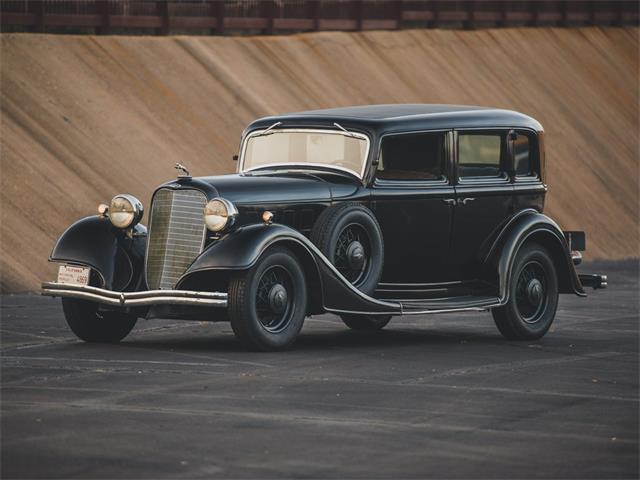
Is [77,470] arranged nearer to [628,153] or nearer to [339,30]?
[339,30]

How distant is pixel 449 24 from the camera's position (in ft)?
128

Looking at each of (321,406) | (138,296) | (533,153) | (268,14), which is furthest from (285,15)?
(321,406)

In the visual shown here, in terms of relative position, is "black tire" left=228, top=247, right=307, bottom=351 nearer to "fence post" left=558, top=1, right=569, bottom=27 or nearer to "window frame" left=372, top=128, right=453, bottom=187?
"window frame" left=372, top=128, right=453, bottom=187

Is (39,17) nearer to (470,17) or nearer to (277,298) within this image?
(470,17)

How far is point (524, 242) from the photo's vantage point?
47.5 feet

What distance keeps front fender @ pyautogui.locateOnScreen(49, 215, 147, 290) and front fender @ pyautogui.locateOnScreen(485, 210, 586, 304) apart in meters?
3.33

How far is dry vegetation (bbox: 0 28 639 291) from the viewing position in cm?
2334

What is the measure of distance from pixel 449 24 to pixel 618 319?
76.4ft

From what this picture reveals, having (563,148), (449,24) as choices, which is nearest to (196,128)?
(563,148)

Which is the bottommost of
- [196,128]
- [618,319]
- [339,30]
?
[618,319]

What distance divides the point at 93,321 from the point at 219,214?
1.75 m

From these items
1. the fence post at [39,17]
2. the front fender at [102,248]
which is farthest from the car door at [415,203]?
the fence post at [39,17]

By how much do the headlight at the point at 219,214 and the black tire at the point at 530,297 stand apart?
9.87 feet

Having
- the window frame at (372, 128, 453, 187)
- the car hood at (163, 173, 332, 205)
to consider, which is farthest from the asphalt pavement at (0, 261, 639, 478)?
the window frame at (372, 128, 453, 187)
